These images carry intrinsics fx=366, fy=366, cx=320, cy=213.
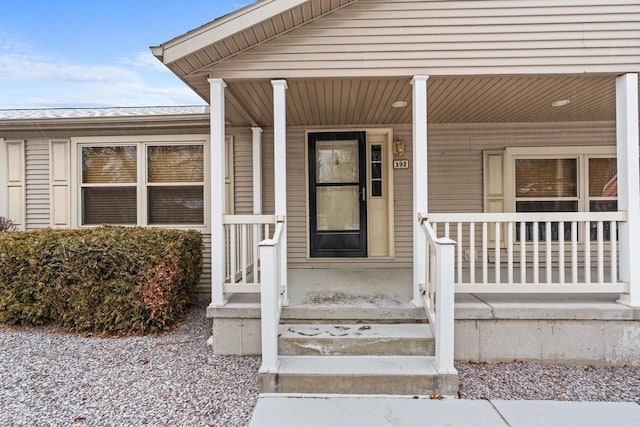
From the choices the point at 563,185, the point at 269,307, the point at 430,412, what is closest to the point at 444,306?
the point at 430,412

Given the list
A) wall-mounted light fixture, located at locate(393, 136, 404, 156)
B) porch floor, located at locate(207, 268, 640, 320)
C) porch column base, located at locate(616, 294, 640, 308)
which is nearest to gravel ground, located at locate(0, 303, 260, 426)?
porch floor, located at locate(207, 268, 640, 320)

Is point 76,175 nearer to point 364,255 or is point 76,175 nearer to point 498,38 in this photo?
point 364,255

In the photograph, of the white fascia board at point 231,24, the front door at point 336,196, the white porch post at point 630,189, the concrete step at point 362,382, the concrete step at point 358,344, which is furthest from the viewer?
the front door at point 336,196

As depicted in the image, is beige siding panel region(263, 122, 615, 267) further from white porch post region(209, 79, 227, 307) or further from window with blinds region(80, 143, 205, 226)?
white porch post region(209, 79, 227, 307)

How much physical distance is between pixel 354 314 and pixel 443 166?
300cm

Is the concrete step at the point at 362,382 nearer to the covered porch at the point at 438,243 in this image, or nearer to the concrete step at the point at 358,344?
the covered porch at the point at 438,243

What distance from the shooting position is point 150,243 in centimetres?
387

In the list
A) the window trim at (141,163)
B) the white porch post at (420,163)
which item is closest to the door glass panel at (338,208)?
the window trim at (141,163)

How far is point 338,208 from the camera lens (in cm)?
542

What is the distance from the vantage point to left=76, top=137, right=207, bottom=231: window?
5.41m

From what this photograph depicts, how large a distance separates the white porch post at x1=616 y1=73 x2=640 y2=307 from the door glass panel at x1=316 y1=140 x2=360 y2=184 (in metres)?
3.04

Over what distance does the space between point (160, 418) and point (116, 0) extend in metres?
16.6

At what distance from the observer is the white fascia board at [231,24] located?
3.13 metres

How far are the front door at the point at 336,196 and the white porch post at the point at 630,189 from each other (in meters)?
2.92
